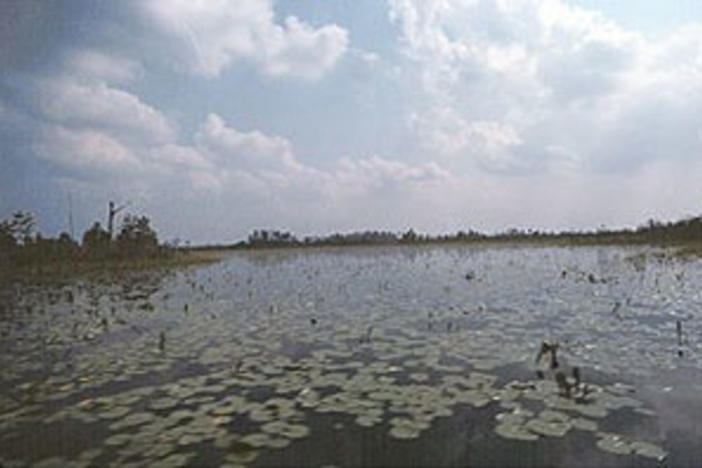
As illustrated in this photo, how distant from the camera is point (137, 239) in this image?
4172 cm

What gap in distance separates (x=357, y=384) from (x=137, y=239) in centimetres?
3787

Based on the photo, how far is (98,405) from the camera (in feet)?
21.5

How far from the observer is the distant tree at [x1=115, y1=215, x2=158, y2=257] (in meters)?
40.0

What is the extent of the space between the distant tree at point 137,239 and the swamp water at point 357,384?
2586 centimetres

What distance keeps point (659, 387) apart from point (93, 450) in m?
5.97

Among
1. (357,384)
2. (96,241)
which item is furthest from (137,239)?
(357,384)

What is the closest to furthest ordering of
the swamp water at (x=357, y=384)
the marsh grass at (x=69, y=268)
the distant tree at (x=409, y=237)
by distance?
the swamp water at (x=357, y=384), the marsh grass at (x=69, y=268), the distant tree at (x=409, y=237)

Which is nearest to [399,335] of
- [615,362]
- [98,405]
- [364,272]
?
[615,362]

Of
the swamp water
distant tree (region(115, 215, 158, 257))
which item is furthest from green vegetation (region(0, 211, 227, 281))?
the swamp water

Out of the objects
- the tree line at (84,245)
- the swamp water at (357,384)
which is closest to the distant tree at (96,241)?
the tree line at (84,245)

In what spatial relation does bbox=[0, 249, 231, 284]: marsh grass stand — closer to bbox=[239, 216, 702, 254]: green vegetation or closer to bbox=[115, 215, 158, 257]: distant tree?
bbox=[115, 215, 158, 257]: distant tree

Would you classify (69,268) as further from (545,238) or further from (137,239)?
(545,238)

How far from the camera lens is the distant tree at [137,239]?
131 ft

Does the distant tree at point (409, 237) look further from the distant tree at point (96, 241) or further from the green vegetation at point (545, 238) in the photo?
the distant tree at point (96, 241)
